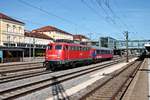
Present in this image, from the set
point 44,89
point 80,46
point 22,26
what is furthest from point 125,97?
point 22,26

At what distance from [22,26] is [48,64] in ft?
199

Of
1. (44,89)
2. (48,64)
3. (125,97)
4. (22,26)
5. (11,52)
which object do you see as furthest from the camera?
(22,26)

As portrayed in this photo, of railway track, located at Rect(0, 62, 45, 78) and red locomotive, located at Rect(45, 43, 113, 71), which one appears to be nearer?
railway track, located at Rect(0, 62, 45, 78)

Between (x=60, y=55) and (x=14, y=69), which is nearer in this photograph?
(x=60, y=55)

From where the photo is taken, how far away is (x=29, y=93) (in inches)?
543

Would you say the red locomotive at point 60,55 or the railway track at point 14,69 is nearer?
the railway track at point 14,69

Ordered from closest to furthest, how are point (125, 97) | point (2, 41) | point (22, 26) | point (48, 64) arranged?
point (125, 97) < point (48, 64) < point (2, 41) < point (22, 26)

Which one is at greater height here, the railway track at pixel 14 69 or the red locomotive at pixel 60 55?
the red locomotive at pixel 60 55

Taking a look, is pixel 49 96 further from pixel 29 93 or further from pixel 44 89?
pixel 44 89

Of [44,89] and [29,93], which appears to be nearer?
[29,93]

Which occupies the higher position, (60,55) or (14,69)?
(60,55)

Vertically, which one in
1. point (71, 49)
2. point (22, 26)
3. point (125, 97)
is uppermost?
point (22, 26)

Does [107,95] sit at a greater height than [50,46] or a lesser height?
lesser

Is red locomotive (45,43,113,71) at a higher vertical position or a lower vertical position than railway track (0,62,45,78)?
higher
